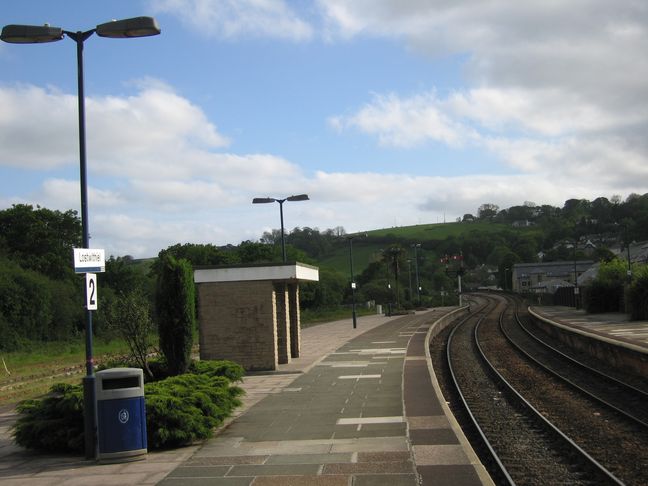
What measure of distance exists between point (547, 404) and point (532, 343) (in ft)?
66.7

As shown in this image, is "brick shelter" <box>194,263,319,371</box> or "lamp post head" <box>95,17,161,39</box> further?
"brick shelter" <box>194,263,319,371</box>

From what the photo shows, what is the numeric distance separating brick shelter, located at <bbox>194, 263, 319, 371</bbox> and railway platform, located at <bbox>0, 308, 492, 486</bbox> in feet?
16.8

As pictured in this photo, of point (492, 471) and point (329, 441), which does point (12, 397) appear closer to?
point (329, 441)

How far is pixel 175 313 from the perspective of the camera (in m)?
16.3

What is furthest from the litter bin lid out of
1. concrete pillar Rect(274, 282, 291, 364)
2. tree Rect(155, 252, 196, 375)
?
concrete pillar Rect(274, 282, 291, 364)

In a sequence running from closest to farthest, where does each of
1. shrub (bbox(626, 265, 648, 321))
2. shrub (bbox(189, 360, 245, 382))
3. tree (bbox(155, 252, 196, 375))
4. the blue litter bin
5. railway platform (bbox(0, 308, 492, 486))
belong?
railway platform (bbox(0, 308, 492, 486)) < the blue litter bin < shrub (bbox(189, 360, 245, 382)) < tree (bbox(155, 252, 196, 375)) < shrub (bbox(626, 265, 648, 321))

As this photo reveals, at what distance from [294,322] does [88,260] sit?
690 inches

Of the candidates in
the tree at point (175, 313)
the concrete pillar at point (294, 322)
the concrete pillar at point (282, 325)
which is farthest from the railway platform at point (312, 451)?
the concrete pillar at point (294, 322)

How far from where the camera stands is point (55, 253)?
69.9 m

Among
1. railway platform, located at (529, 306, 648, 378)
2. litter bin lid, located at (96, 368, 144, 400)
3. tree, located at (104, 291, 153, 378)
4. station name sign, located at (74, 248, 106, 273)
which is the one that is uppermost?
station name sign, located at (74, 248, 106, 273)

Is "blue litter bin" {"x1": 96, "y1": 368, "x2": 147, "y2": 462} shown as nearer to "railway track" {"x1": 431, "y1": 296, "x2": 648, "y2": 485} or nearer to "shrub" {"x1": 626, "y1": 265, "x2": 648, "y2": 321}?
"railway track" {"x1": 431, "y1": 296, "x2": 648, "y2": 485}

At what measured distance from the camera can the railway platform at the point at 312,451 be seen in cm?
848

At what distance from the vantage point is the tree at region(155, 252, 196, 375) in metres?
16.1

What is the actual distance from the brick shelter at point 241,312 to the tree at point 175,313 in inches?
220
